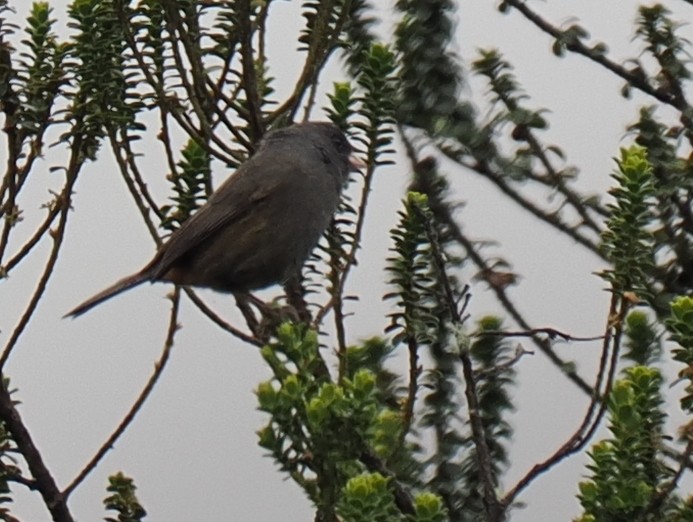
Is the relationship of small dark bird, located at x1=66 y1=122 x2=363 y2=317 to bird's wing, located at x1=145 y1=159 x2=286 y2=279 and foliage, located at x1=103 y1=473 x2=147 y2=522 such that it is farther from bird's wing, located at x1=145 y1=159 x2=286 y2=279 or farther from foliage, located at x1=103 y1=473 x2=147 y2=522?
foliage, located at x1=103 y1=473 x2=147 y2=522

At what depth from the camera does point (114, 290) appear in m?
4.40

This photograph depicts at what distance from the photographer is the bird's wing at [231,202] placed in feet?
14.2

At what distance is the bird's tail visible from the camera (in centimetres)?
426

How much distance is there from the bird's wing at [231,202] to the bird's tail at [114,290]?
38mm

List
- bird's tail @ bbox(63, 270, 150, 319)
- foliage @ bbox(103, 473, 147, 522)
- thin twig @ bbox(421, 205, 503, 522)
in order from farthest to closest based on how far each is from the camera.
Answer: bird's tail @ bbox(63, 270, 150, 319), foliage @ bbox(103, 473, 147, 522), thin twig @ bbox(421, 205, 503, 522)

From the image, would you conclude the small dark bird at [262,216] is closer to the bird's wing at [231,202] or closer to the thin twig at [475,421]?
the bird's wing at [231,202]

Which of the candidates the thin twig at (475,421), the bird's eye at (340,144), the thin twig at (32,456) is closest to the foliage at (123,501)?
the thin twig at (32,456)

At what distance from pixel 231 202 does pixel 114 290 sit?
51 cm

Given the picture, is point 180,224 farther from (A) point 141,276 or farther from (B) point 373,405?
(B) point 373,405

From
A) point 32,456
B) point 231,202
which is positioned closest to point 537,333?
point 32,456

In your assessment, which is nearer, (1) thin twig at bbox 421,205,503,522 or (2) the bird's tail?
(1) thin twig at bbox 421,205,503,522

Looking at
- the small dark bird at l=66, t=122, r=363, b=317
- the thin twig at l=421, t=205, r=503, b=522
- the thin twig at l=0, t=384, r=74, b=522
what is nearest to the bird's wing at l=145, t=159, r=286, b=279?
the small dark bird at l=66, t=122, r=363, b=317

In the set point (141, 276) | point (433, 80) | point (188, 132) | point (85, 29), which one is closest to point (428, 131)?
point (433, 80)

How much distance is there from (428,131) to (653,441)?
1145 mm
